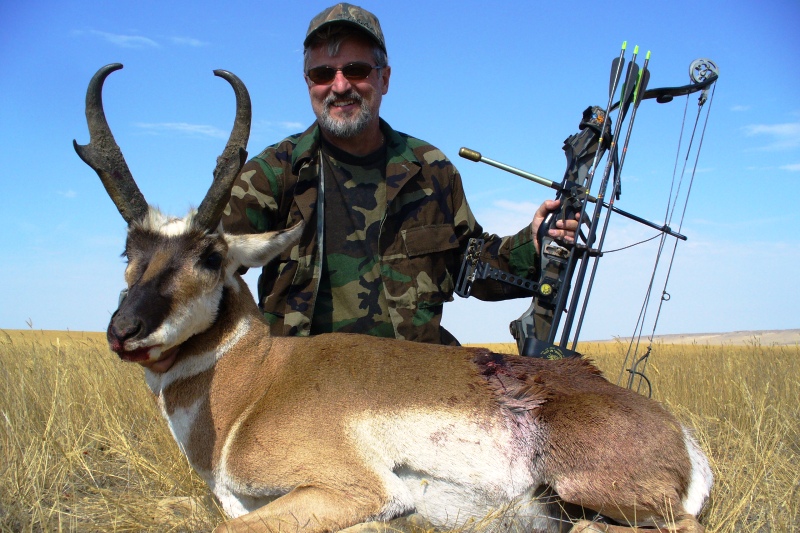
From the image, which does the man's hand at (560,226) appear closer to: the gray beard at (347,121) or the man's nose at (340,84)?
the gray beard at (347,121)

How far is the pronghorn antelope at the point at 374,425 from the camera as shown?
3801 millimetres

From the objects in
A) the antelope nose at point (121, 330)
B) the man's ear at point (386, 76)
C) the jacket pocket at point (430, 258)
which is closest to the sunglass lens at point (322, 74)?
the man's ear at point (386, 76)

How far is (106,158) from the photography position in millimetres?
4461

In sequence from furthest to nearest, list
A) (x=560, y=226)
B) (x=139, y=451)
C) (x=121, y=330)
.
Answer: (x=560, y=226), (x=139, y=451), (x=121, y=330)

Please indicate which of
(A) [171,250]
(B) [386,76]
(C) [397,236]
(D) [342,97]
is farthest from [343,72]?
(A) [171,250]

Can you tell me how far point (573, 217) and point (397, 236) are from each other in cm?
173

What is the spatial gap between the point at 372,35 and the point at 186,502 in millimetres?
4682

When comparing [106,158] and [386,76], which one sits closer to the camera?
[106,158]

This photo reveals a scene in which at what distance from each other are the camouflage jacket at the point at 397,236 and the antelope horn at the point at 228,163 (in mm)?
1568

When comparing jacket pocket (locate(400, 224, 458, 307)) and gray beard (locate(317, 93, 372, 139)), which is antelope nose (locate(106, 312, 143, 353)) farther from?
gray beard (locate(317, 93, 372, 139))

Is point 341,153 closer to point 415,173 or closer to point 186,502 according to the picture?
point 415,173

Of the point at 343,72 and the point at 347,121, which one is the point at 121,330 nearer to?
the point at 347,121

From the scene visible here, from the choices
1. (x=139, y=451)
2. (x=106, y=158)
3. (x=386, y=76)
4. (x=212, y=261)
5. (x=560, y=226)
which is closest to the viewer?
(x=212, y=261)

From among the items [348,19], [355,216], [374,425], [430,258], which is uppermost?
[348,19]
